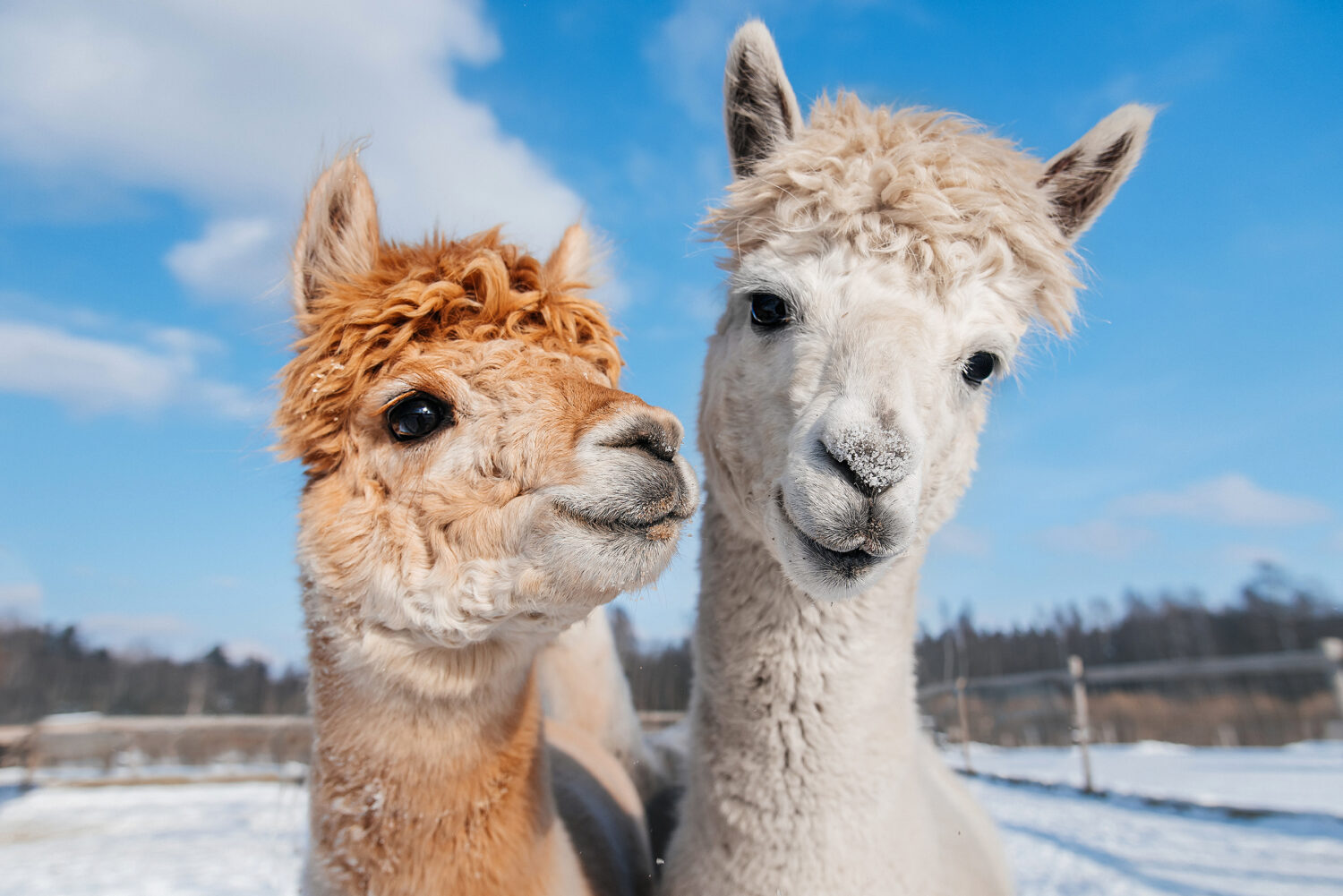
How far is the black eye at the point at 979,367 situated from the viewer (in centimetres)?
226

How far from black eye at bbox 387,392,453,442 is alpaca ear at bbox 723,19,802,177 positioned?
149 cm

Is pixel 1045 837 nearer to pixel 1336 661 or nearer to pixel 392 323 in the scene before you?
pixel 1336 661

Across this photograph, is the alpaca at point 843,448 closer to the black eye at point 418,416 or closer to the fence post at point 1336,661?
the black eye at point 418,416

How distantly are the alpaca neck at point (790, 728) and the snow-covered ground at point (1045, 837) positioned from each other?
265 cm

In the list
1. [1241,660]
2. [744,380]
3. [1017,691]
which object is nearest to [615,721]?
[744,380]

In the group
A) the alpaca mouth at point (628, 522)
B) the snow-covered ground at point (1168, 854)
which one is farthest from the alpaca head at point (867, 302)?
the snow-covered ground at point (1168, 854)

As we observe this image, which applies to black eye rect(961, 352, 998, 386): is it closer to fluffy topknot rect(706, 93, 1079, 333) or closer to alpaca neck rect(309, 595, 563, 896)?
fluffy topknot rect(706, 93, 1079, 333)

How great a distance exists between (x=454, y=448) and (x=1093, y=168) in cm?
238

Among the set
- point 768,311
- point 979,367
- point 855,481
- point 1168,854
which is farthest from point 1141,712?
point 855,481

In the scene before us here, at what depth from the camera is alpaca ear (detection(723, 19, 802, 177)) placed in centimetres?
255

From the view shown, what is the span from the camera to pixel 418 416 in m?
1.85

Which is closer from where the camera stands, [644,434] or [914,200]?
[644,434]

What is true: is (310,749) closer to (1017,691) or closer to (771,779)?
(771,779)

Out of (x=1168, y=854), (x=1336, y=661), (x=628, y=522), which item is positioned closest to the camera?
(x=628, y=522)
